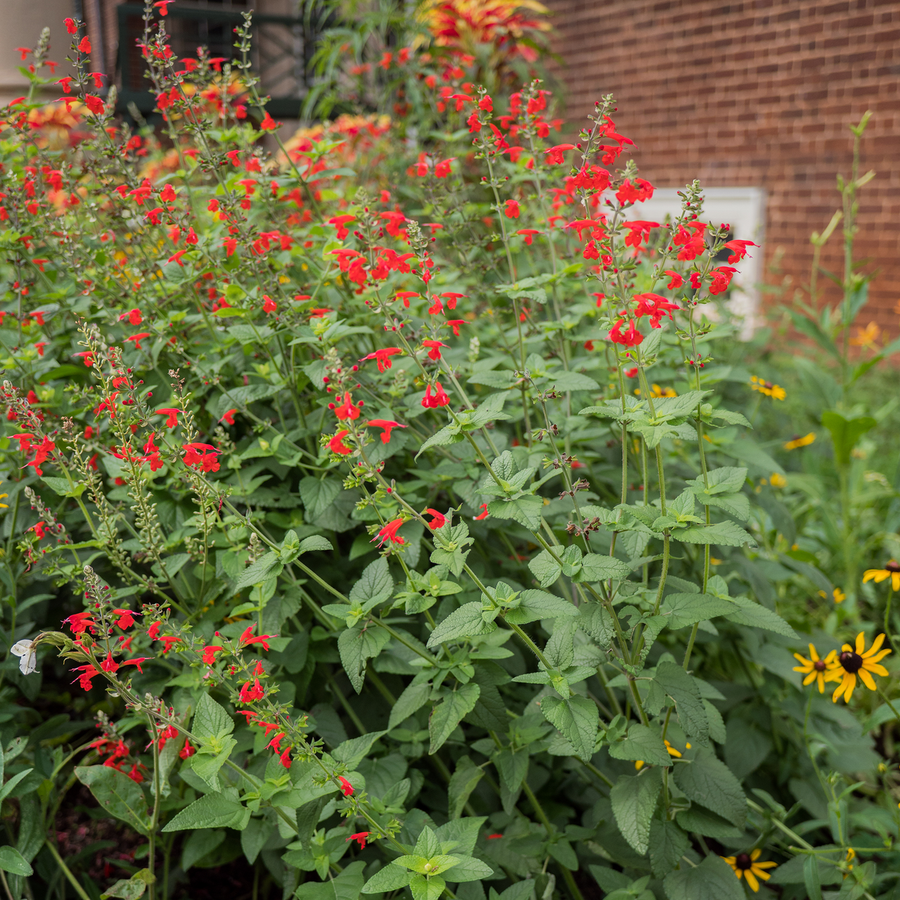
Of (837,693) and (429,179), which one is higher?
(429,179)

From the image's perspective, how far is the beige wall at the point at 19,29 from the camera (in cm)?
335

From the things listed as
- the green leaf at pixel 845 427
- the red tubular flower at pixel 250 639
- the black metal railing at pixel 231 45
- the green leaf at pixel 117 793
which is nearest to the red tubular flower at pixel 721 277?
the red tubular flower at pixel 250 639

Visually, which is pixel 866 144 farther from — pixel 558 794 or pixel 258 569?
pixel 258 569

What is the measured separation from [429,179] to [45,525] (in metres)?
1.24

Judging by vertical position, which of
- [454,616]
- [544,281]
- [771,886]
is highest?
[544,281]

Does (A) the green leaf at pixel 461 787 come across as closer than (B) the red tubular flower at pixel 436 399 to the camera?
No

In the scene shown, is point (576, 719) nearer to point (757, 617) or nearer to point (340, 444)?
point (757, 617)

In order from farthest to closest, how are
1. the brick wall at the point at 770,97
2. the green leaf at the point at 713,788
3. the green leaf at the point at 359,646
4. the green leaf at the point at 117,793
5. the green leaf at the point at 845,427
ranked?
the brick wall at the point at 770,97, the green leaf at the point at 845,427, the green leaf at the point at 117,793, the green leaf at the point at 713,788, the green leaf at the point at 359,646

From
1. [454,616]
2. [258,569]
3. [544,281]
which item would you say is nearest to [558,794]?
[454,616]

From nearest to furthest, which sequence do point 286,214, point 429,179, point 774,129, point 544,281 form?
1. point 544,281
2. point 429,179
3. point 286,214
4. point 774,129

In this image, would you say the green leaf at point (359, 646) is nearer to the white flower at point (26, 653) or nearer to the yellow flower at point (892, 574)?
the white flower at point (26, 653)

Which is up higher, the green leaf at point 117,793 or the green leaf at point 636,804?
the green leaf at point 636,804

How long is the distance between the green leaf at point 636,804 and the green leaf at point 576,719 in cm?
16

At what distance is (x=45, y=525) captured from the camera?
161 cm
